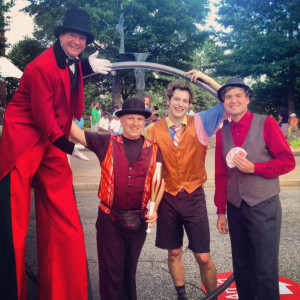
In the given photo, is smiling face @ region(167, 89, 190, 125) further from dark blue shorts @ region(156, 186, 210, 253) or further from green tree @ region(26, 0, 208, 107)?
green tree @ region(26, 0, 208, 107)

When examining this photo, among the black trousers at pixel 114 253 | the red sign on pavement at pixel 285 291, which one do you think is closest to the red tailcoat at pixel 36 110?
the black trousers at pixel 114 253

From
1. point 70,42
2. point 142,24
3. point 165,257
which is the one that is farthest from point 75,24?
point 142,24

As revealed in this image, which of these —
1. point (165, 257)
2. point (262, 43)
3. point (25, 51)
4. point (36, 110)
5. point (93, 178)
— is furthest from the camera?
point (25, 51)

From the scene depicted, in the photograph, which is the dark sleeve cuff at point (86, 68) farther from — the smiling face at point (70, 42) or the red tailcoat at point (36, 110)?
the red tailcoat at point (36, 110)

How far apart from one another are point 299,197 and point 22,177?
240 inches

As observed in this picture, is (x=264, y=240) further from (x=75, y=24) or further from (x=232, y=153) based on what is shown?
(x=75, y=24)

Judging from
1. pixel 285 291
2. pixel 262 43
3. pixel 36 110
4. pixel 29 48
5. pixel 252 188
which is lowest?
pixel 285 291

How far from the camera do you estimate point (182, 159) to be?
3037 millimetres

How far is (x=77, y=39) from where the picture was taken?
8.43 ft

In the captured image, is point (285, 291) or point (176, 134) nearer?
point (176, 134)

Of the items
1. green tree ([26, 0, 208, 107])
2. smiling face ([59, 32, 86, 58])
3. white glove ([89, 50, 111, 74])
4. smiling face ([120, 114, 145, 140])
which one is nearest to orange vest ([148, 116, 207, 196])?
smiling face ([120, 114, 145, 140])

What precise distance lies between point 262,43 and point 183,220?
76.1ft

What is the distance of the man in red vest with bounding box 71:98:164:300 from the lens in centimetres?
266

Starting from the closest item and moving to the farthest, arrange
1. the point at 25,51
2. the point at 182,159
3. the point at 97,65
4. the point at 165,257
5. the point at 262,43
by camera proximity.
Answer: the point at 97,65 → the point at 182,159 → the point at 165,257 → the point at 262,43 → the point at 25,51
